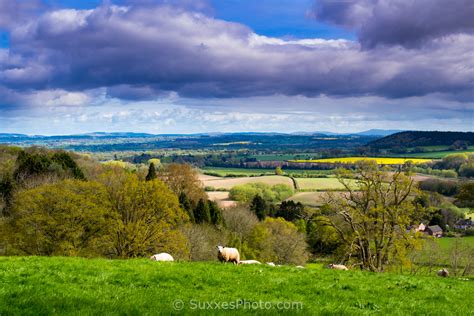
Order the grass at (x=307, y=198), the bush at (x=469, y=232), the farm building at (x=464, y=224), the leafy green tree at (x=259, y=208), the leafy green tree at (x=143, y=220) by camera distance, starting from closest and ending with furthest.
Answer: the leafy green tree at (x=143, y=220) → the bush at (x=469, y=232) → the farm building at (x=464, y=224) → the leafy green tree at (x=259, y=208) → the grass at (x=307, y=198)

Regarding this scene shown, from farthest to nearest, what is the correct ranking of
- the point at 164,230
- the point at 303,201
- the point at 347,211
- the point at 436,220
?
the point at 303,201 < the point at 436,220 < the point at 164,230 < the point at 347,211

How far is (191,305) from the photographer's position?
11.4 meters

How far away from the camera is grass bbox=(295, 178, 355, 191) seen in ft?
426

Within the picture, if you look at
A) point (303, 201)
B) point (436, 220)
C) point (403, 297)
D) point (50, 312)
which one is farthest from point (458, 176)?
point (50, 312)

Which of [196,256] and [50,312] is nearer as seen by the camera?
[50,312]

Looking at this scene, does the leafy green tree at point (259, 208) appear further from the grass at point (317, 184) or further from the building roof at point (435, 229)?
the building roof at point (435, 229)

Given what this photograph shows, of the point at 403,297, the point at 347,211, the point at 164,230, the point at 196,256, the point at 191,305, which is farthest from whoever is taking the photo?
the point at 196,256

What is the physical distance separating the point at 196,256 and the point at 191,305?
45787 millimetres

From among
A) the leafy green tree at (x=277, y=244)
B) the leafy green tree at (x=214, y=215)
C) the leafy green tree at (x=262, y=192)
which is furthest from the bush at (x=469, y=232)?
the leafy green tree at (x=214, y=215)

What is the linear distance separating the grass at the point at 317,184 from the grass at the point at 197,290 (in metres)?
112

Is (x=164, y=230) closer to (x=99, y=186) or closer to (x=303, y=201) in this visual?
(x=99, y=186)

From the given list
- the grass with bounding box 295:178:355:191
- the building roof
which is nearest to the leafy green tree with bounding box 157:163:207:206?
the grass with bounding box 295:178:355:191

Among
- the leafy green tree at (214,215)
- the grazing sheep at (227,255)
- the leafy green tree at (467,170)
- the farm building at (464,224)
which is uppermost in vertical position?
the grazing sheep at (227,255)

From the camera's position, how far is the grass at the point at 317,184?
5108 inches
